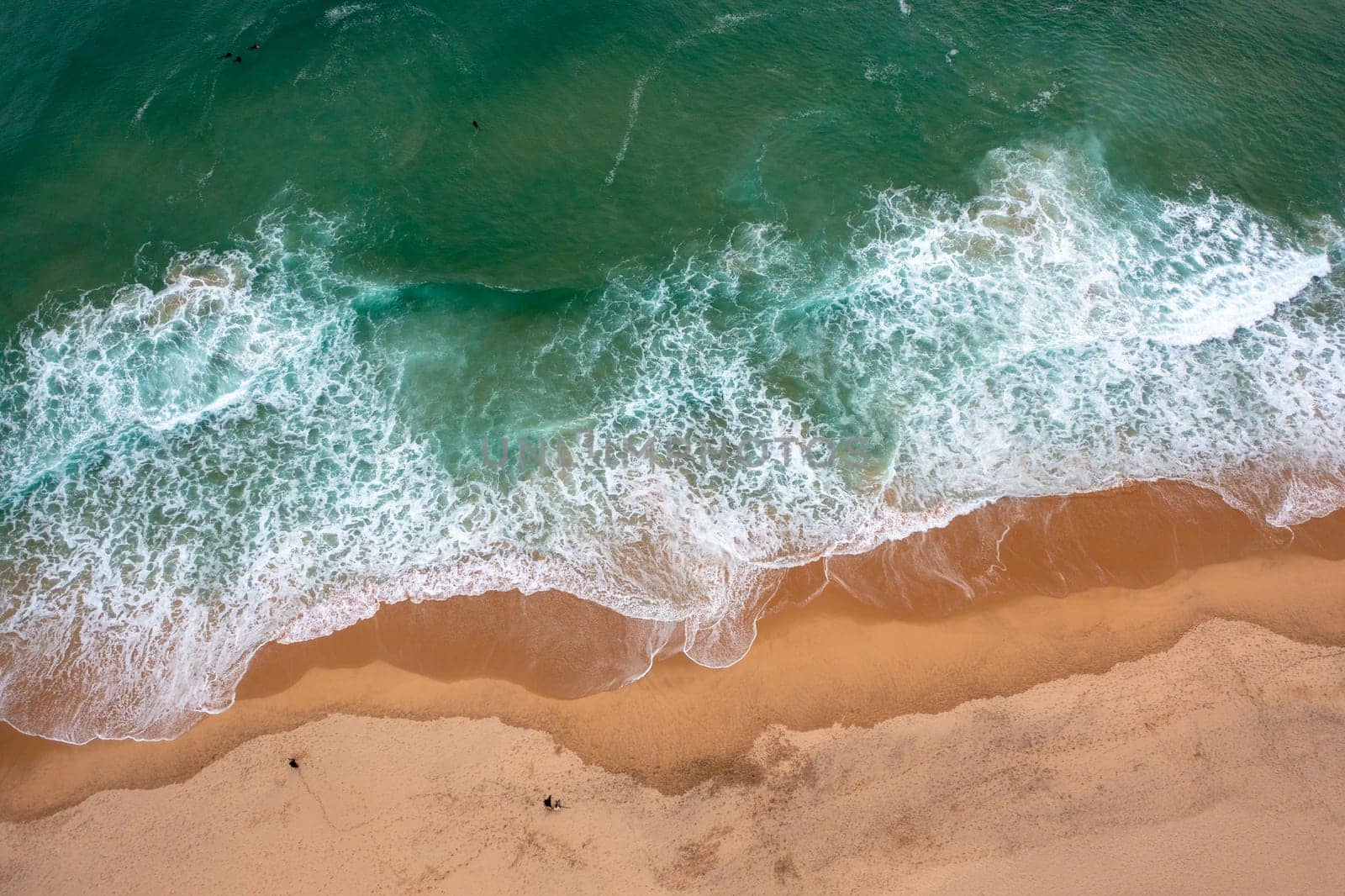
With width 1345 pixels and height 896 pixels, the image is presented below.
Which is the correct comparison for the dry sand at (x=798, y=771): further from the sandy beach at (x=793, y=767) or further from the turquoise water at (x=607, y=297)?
the turquoise water at (x=607, y=297)

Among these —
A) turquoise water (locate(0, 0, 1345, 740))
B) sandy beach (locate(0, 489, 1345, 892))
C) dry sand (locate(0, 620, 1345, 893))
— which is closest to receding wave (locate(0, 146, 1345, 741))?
turquoise water (locate(0, 0, 1345, 740))

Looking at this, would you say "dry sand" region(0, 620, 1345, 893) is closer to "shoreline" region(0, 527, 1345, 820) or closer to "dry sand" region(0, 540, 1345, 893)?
"dry sand" region(0, 540, 1345, 893)

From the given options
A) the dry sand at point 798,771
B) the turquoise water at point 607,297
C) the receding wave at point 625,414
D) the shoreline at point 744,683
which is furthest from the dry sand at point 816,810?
the turquoise water at point 607,297

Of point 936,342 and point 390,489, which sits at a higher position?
point 936,342

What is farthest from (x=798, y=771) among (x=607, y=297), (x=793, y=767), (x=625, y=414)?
(x=607, y=297)

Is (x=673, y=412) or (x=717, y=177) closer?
(x=673, y=412)

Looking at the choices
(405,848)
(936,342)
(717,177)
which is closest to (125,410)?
(405,848)

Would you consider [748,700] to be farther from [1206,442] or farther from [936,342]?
[1206,442]
